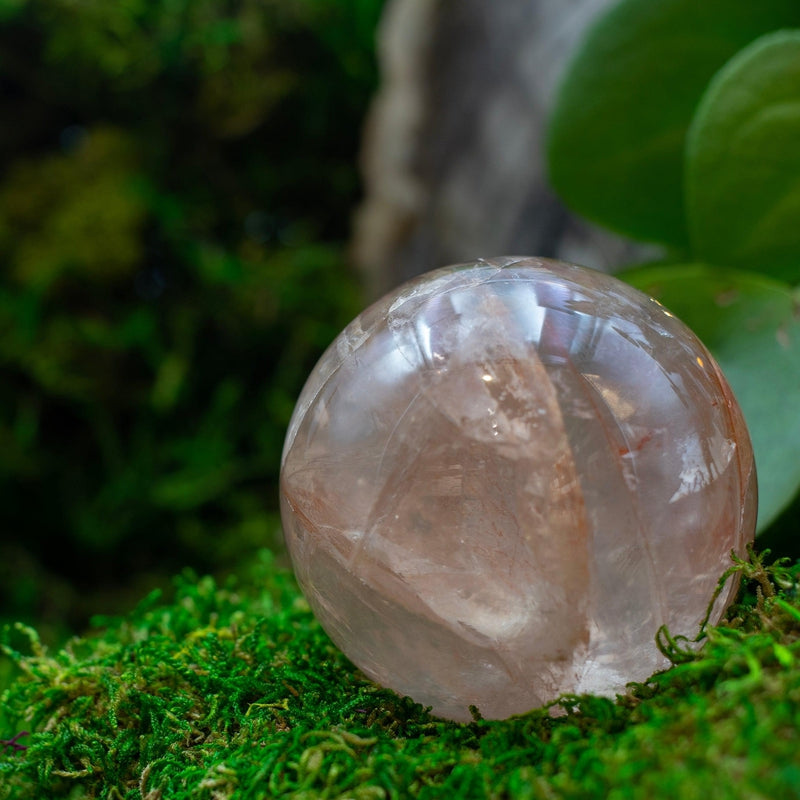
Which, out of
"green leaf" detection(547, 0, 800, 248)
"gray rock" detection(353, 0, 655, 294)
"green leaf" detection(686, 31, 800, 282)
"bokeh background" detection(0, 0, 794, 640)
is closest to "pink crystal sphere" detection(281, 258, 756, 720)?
"green leaf" detection(686, 31, 800, 282)

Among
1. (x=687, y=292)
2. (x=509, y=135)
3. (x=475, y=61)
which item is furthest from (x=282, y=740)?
(x=475, y=61)

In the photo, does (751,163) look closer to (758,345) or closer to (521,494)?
(758,345)

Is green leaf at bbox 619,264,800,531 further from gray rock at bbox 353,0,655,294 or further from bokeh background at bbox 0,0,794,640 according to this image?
bokeh background at bbox 0,0,794,640

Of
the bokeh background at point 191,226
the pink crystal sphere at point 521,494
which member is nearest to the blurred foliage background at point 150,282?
the bokeh background at point 191,226

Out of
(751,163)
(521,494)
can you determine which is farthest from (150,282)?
(521,494)

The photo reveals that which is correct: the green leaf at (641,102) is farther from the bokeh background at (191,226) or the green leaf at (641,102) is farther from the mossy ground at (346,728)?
the mossy ground at (346,728)

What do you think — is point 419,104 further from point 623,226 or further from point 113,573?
point 113,573
